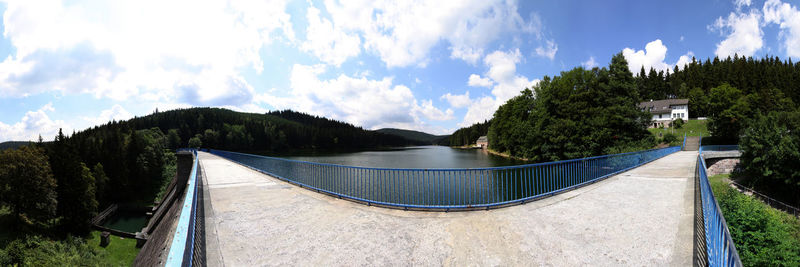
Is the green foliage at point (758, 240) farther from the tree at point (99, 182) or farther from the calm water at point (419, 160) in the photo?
the tree at point (99, 182)

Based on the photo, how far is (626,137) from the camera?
1062 inches

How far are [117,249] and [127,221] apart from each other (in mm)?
13735

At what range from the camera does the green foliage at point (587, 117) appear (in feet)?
87.5

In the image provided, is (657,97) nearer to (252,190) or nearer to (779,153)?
(779,153)

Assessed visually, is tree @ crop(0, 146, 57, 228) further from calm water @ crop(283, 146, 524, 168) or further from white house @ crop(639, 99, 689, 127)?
white house @ crop(639, 99, 689, 127)

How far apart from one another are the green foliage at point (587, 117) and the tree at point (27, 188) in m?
47.6

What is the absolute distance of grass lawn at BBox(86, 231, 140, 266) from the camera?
2097 centimetres

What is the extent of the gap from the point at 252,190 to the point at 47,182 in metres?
32.3

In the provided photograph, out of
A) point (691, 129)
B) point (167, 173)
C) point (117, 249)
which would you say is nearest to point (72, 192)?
point (117, 249)

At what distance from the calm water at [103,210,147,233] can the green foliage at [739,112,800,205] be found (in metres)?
54.3

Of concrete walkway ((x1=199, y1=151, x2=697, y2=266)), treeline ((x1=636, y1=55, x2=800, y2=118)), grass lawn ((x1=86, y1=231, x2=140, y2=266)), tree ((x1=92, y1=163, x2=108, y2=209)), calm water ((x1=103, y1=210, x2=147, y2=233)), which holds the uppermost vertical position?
treeline ((x1=636, y1=55, x2=800, y2=118))

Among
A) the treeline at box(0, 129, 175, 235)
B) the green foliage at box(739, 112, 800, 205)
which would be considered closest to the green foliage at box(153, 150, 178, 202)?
the treeline at box(0, 129, 175, 235)

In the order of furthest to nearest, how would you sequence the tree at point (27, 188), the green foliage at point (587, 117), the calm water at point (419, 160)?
1. the calm water at point (419, 160)
2. the green foliage at point (587, 117)
3. the tree at point (27, 188)

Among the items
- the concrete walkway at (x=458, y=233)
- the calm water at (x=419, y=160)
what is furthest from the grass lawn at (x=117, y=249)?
the concrete walkway at (x=458, y=233)
